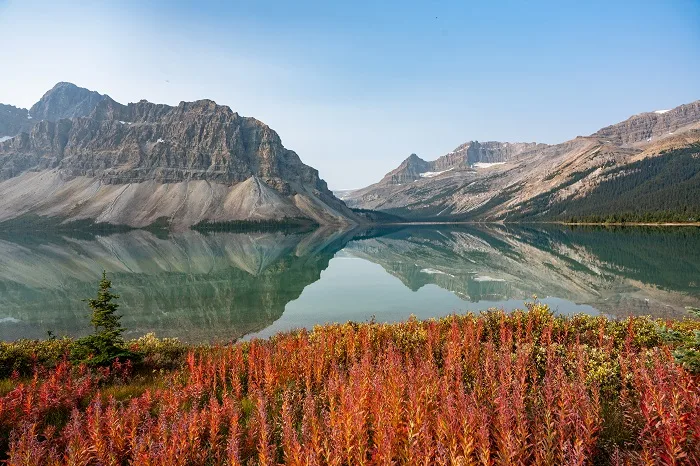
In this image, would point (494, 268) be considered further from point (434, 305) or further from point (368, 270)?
point (434, 305)

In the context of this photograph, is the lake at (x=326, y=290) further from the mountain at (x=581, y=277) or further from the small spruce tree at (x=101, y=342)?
the small spruce tree at (x=101, y=342)

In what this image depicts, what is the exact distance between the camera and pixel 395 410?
667 cm

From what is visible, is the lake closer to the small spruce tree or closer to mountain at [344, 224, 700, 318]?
mountain at [344, 224, 700, 318]

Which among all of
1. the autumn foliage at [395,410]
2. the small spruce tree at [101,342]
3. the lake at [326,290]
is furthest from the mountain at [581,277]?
the small spruce tree at [101,342]

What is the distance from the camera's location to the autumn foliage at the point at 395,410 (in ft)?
18.8

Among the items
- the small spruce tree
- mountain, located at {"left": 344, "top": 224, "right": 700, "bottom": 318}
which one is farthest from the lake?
the small spruce tree

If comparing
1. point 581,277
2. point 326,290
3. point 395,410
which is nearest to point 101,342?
point 395,410

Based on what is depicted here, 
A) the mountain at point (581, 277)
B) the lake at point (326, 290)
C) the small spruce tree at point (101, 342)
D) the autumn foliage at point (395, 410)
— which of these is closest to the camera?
the autumn foliage at point (395, 410)

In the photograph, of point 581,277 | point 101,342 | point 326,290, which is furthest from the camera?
point 581,277

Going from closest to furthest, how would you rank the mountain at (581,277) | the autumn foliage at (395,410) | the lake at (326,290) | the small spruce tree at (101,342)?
1. the autumn foliage at (395,410)
2. the small spruce tree at (101,342)
3. the lake at (326,290)
4. the mountain at (581,277)

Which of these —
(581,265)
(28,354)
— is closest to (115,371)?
(28,354)

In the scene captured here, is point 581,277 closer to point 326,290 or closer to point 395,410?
point 326,290

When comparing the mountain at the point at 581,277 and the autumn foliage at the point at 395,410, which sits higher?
the autumn foliage at the point at 395,410

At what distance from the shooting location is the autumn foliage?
5719mm
